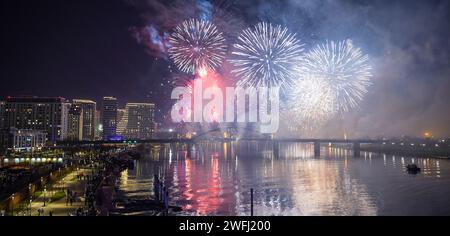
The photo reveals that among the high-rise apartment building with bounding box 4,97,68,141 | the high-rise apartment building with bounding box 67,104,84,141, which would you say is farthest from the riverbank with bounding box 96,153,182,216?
the high-rise apartment building with bounding box 67,104,84,141

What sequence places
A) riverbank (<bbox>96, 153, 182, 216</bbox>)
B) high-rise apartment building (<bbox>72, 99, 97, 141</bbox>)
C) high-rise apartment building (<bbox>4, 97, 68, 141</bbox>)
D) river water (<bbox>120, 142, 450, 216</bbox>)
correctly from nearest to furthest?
1. riverbank (<bbox>96, 153, 182, 216</bbox>)
2. river water (<bbox>120, 142, 450, 216</bbox>)
3. high-rise apartment building (<bbox>4, 97, 68, 141</bbox>)
4. high-rise apartment building (<bbox>72, 99, 97, 141</bbox>)

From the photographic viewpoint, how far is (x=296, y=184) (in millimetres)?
45406

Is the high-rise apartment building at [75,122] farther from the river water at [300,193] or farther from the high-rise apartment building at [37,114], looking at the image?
the river water at [300,193]

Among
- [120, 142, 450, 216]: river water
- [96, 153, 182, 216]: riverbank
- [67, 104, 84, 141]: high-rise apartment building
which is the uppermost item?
[67, 104, 84, 141]: high-rise apartment building

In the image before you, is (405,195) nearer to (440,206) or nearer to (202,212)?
(440,206)

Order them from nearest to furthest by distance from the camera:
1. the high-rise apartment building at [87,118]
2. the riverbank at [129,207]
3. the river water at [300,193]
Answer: the riverbank at [129,207] → the river water at [300,193] → the high-rise apartment building at [87,118]

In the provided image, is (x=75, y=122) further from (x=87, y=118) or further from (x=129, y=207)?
(x=129, y=207)

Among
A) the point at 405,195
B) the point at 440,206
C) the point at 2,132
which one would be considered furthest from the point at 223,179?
the point at 2,132

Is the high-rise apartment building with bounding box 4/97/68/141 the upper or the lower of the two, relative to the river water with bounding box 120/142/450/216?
upper

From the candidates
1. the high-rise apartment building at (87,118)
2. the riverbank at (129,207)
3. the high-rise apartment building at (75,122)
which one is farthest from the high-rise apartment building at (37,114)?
the riverbank at (129,207)

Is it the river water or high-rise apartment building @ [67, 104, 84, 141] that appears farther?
high-rise apartment building @ [67, 104, 84, 141]

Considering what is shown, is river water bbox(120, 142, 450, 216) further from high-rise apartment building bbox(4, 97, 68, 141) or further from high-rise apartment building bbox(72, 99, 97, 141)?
high-rise apartment building bbox(72, 99, 97, 141)

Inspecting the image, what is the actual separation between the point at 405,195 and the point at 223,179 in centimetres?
2071
